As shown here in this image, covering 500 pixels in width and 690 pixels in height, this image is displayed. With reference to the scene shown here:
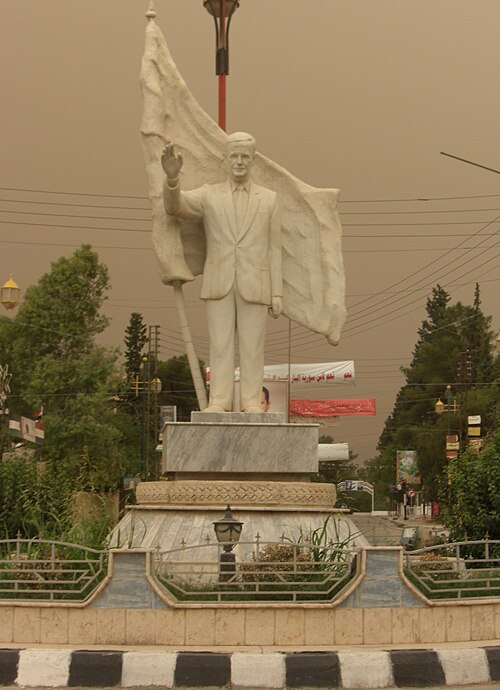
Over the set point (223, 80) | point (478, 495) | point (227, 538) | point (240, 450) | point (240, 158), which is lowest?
point (227, 538)

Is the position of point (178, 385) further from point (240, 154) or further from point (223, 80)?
point (240, 154)

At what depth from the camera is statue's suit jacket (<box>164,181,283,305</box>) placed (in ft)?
46.7

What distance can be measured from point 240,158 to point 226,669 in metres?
7.19

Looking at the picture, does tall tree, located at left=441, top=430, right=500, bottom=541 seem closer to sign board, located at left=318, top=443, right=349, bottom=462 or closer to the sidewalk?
the sidewalk

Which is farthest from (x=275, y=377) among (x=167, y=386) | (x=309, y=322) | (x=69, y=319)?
(x=309, y=322)

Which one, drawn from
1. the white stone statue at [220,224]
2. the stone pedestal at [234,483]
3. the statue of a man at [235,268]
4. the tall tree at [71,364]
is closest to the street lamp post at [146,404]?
the tall tree at [71,364]

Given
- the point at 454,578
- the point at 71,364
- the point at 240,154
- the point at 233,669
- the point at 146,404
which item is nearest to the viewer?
the point at 233,669

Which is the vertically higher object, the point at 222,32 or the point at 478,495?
→ the point at 222,32

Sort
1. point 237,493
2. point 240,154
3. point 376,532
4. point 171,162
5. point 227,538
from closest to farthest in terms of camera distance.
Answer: point 227,538 < point 237,493 < point 171,162 < point 240,154 < point 376,532

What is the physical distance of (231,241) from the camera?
46.8 ft

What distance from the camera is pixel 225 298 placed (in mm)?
14273

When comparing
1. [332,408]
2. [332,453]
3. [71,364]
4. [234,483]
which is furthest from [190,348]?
[332,408]

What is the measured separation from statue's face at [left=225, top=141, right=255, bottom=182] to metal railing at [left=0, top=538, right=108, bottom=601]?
560 centimetres

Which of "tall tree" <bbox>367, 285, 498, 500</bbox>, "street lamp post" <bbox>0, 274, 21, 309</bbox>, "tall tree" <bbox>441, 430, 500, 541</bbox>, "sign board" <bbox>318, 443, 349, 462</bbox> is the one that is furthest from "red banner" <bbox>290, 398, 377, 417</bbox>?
"tall tree" <bbox>441, 430, 500, 541</bbox>
